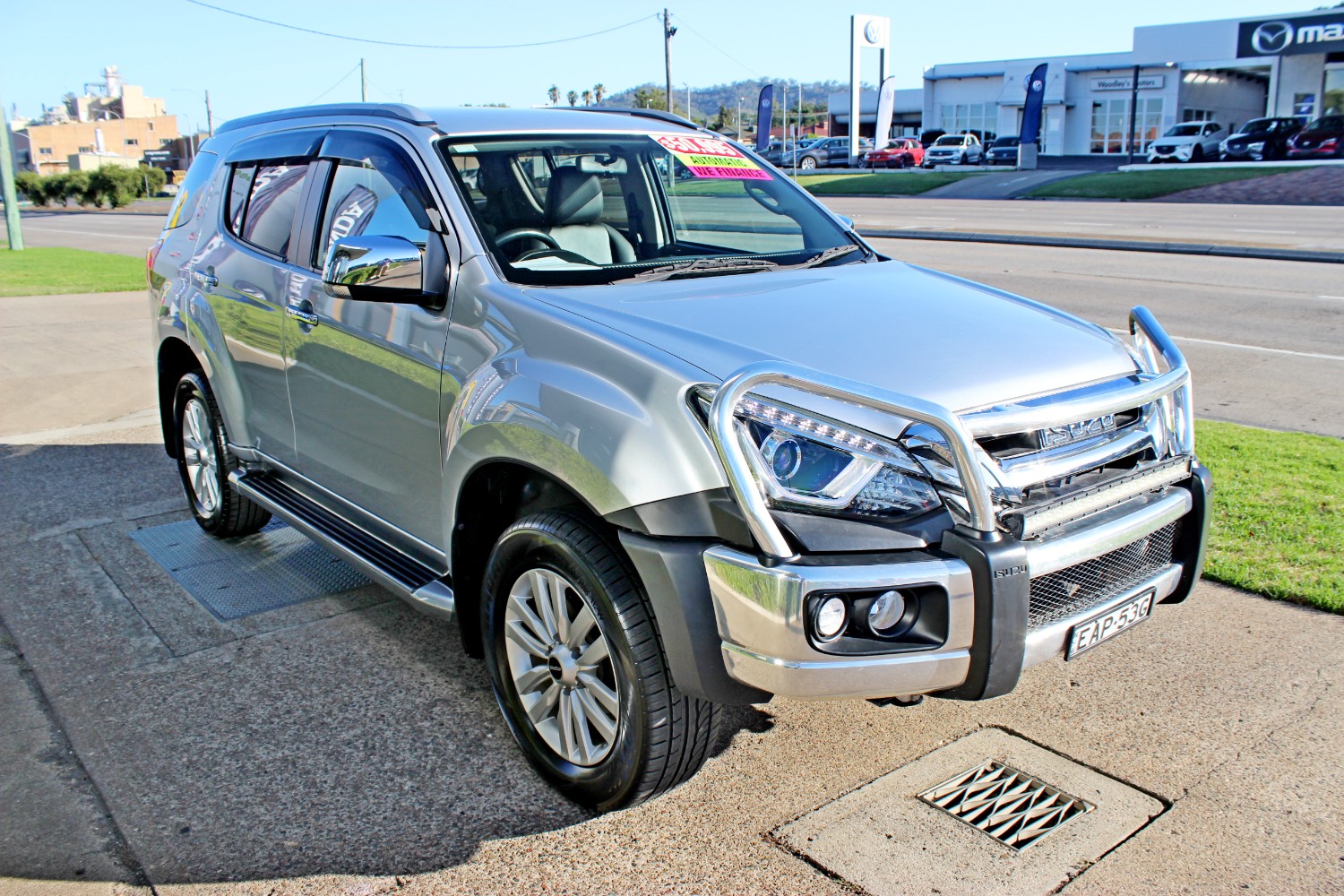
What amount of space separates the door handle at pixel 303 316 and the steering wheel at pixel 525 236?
90 cm

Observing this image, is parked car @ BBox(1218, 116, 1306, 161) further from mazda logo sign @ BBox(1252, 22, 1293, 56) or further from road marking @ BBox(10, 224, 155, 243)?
road marking @ BBox(10, 224, 155, 243)

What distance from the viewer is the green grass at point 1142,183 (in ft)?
97.0

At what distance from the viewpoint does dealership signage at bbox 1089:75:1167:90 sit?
58938mm

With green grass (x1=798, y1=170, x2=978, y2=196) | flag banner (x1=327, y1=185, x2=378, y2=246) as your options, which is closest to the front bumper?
flag banner (x1=327, y1=185, x2=378, y2=246)

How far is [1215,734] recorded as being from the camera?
3447 millimetres

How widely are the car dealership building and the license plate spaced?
5596 centimetres

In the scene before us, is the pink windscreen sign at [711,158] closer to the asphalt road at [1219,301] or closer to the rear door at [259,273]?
the rear door at [259,273]

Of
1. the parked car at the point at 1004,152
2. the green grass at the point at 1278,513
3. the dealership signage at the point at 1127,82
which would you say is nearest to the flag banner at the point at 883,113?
the parked car at the point at 1004,152

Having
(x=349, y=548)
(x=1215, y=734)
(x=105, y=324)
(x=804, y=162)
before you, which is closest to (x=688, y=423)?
(x=349, y=548)

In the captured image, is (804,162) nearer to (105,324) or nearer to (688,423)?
(105,324)

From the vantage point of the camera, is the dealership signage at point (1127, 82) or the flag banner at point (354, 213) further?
the dealership signage at point (1127, 82)

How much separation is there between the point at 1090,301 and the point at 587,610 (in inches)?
428

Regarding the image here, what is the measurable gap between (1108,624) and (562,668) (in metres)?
1.48

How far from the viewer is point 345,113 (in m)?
4.29
